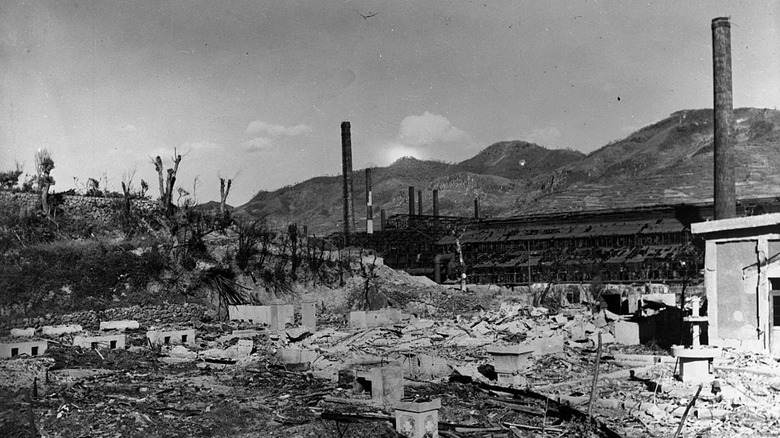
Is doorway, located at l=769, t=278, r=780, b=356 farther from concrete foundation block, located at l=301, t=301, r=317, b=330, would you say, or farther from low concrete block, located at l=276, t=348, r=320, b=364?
concrete foundation block, located at l=301, t=301, r=317, b=330

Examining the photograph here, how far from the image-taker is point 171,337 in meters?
19.3

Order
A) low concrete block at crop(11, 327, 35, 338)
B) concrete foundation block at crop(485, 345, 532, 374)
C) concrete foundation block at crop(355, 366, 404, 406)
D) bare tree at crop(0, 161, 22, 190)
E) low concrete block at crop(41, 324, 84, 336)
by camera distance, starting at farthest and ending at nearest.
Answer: bare tree at crop(0, 161, 22, 190) → low concrete block at crop(41, 324, 84, 336) → low concrete block at crop(11, 327, 35, 338) → concrete foundation block at crop(485, 345, 532, 374) → concrete foundation block at crop(355, 366, 404, 406)

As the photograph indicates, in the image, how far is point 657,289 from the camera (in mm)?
30266

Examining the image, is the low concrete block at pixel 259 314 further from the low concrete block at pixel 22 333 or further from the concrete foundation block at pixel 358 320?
the low concrete block at pixel 22 333

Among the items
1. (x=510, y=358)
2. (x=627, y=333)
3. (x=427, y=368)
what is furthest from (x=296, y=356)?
(x=627, y=333)

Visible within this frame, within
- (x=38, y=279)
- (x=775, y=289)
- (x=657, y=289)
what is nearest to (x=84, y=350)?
(x=38, y=279)

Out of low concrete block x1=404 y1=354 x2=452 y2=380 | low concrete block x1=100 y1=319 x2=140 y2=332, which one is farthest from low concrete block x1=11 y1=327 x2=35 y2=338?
low concrete block x1=404 y1=354 x2=452 y2=380

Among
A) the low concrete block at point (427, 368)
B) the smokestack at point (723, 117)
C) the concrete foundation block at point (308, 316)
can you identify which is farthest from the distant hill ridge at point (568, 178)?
the low concrete block at point (427, 368)

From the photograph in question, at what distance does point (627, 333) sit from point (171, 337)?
42.7 ft

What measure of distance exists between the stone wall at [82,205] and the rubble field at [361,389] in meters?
14.5

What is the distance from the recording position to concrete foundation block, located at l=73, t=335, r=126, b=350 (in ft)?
57.2

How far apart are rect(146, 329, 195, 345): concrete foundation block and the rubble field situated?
9.4 inches

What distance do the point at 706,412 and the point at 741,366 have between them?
4683 mm

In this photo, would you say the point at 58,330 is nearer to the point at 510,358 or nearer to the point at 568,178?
the point at 510,358
